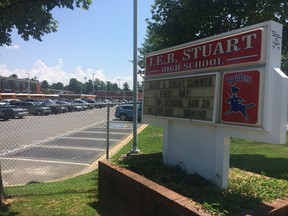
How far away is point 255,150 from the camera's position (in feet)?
43.3

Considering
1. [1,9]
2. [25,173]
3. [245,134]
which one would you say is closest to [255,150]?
[25,173]

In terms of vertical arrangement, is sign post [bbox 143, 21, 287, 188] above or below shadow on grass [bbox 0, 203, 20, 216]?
above

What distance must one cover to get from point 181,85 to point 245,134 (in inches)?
64.1

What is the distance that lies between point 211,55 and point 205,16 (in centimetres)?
453

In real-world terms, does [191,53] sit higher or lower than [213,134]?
higher

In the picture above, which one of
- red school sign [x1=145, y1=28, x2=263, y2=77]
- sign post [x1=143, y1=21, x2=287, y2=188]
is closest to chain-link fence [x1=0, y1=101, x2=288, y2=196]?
sign post [x1=143, y1=21, x2=287, y2=188]

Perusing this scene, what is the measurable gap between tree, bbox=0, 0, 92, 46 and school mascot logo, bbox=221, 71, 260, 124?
363 cm

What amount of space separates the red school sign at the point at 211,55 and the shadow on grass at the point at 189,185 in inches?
65.1

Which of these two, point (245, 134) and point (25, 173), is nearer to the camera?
point (245, 134)

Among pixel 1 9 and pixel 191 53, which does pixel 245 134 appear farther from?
pixel 1 9

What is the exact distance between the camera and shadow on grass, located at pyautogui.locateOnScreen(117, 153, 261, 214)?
4.39 meters

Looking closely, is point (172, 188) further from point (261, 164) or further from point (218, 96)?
point (261, 164)

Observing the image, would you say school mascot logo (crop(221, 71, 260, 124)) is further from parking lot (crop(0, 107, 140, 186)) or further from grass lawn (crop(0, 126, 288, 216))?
parking lot (crop(0, 107, 140, 186))

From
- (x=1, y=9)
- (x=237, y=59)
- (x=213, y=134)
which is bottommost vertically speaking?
(x=213, y=134)
